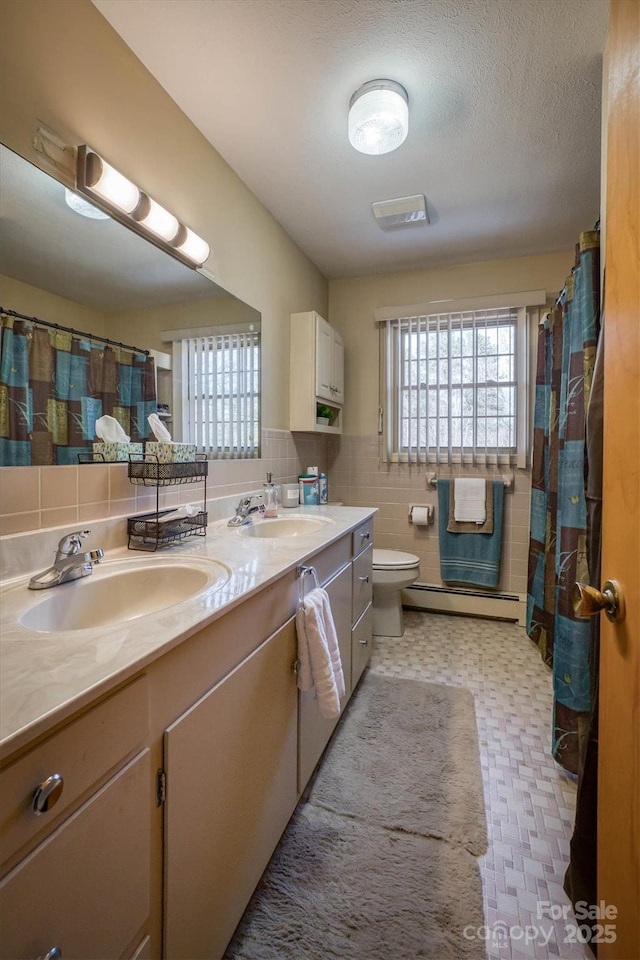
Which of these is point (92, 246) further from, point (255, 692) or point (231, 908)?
point (231, 908)

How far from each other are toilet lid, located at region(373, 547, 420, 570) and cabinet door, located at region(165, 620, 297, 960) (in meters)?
1.41

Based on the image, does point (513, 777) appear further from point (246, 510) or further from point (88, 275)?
point (88, 275)

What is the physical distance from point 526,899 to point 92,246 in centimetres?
215

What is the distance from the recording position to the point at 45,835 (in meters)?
0.48

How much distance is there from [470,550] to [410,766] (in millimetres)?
1666

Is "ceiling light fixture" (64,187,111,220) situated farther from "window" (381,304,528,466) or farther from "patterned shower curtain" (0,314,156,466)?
"window" (381,304,528,466)

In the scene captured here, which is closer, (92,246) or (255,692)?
(255,692)

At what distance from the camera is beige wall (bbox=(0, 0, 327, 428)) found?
3.40 feet

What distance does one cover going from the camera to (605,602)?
0.68 m

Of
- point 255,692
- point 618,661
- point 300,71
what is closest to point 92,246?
point 300,71

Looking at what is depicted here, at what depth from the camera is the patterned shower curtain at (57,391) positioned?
0.98 meters

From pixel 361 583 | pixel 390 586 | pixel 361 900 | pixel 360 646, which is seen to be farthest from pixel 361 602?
pixel 361 900

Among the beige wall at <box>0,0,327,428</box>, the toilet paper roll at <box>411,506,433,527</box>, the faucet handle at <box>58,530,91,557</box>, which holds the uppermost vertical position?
the beige wall at <box>0,0,327,428</box>

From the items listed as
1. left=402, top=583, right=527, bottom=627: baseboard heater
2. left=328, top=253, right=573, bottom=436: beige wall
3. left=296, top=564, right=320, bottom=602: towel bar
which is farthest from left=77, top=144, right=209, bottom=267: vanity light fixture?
left=402, top=583, right=527, bottom=627: baseboard heater
